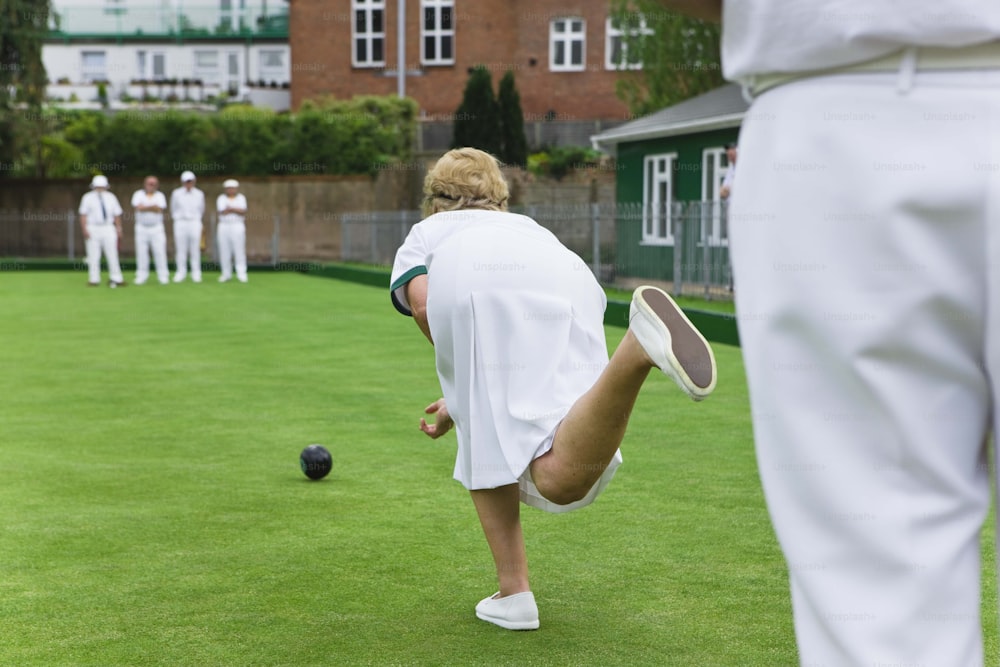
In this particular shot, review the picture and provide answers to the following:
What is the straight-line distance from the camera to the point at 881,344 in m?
1.57

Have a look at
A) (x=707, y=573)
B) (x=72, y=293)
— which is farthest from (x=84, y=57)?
(x=707, y=573)

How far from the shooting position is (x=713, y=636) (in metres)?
3.76

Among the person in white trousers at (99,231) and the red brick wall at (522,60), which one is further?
the red brick wall at (522,60)

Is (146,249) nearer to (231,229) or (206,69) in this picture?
(231,229)

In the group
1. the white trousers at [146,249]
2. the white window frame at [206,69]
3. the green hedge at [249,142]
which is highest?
the white window frame at [206,69]

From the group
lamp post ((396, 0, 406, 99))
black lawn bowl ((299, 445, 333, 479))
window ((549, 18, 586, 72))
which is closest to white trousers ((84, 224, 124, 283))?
lamp post ((396, 0, 406, 99))

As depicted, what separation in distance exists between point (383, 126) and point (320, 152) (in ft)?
6.79

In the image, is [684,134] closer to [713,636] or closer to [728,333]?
[728,333]

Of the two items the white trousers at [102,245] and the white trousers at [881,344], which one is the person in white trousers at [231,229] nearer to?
the white trousers at [102,245]

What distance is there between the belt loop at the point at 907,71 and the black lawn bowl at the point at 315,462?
4757 millimetres

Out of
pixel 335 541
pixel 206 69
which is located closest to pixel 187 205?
pixel 335 541

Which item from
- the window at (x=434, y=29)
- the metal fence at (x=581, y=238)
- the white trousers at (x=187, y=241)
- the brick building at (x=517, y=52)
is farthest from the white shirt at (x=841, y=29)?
the window at (x=434, y=29)

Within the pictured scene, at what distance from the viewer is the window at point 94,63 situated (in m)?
58.0

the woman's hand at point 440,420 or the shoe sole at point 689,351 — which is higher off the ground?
the shoe sole at point 689,351
